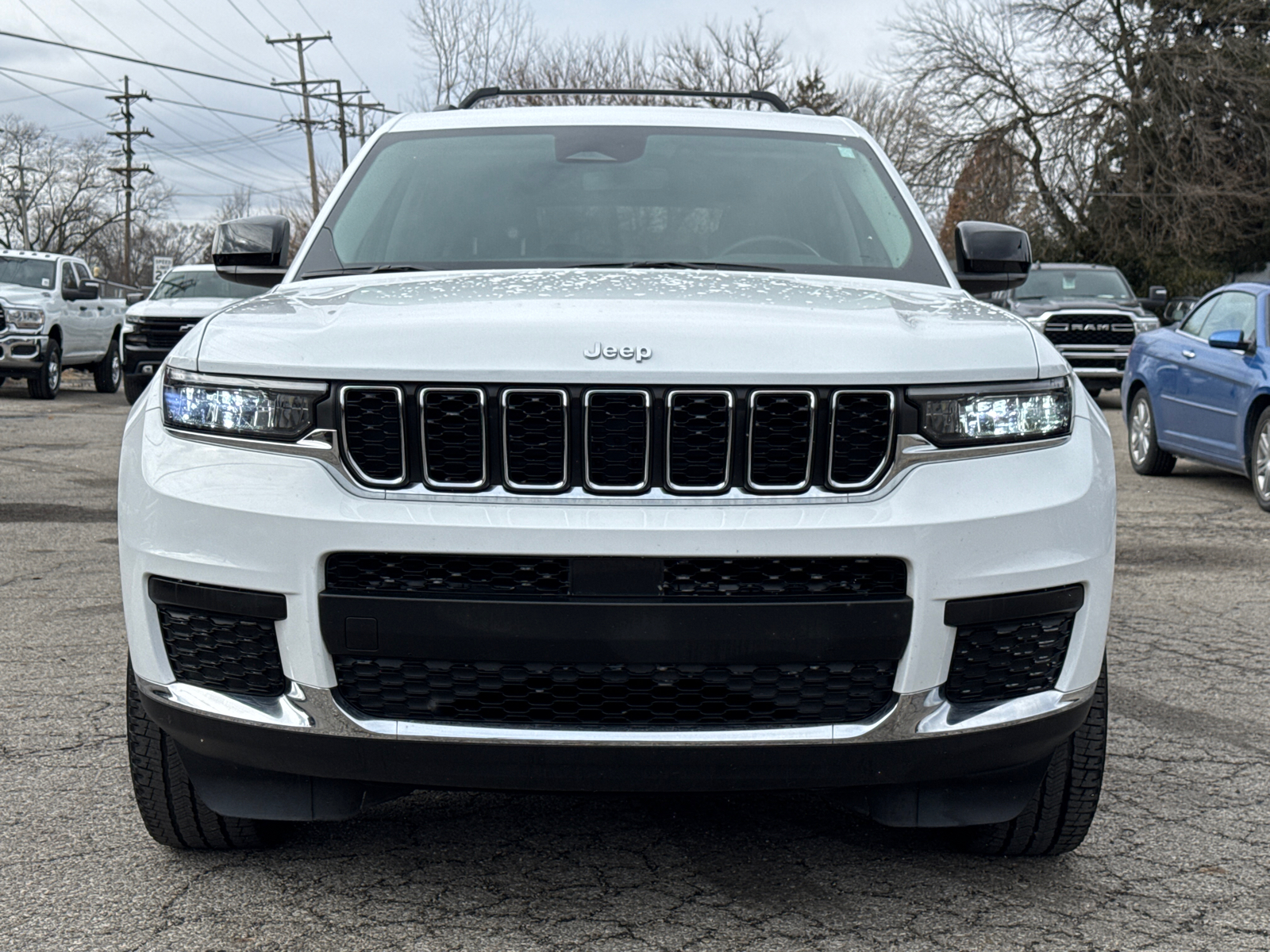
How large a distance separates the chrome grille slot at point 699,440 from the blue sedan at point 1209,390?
7924mm

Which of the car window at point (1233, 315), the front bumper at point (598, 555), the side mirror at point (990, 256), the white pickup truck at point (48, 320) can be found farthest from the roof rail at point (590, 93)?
the white pickup truck at point (48, 320)

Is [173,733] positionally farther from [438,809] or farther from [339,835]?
[438,809]

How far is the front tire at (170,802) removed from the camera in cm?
311

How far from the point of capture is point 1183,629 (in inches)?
232

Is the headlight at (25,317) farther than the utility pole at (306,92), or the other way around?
the utility pole at (306,92)

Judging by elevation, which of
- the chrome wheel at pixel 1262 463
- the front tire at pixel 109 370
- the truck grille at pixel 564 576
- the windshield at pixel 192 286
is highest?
the truck grille at pixel 564 576

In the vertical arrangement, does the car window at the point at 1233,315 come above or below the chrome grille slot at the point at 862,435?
below

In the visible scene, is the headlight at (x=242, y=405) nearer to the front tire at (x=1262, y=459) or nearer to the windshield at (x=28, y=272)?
the front tire at (x=1262, y=459)

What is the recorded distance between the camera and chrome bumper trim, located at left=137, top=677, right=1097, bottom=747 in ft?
8.71

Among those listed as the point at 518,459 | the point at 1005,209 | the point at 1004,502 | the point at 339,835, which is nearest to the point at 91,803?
the point at 339,835

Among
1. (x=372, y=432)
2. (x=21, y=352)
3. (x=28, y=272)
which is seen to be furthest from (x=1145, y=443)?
(x=28, y=272)

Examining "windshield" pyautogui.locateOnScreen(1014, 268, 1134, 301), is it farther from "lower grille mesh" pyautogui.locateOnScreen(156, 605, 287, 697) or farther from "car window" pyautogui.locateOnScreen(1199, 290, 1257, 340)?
"lower grille mesh" pyautogui.locateOnScreen(156, 605, 287, 697)

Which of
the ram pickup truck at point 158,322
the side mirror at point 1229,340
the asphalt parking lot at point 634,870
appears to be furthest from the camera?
the ram pickup truck at point 158,322

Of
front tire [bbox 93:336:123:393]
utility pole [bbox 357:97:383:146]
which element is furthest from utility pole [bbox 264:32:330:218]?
front tire [bbox 93:336:123:393]
